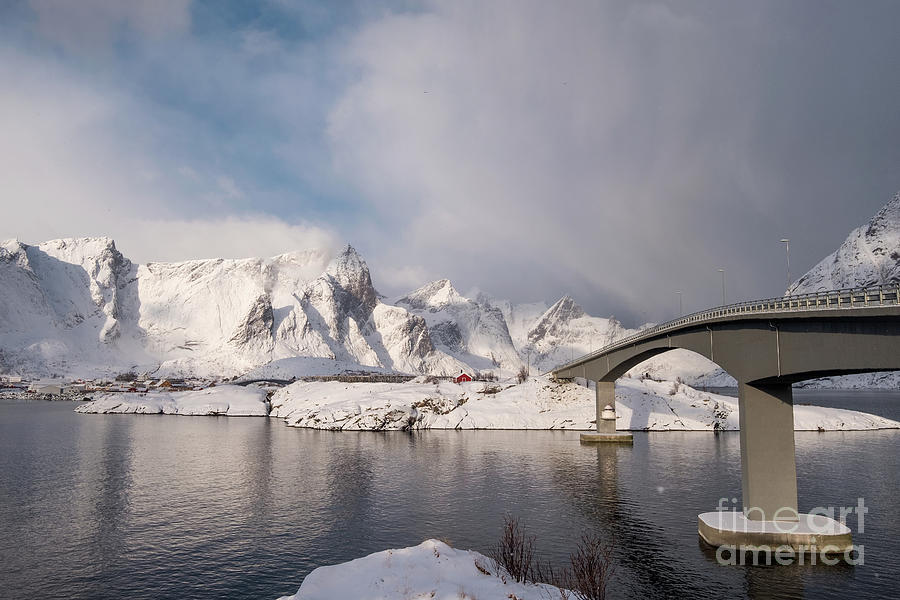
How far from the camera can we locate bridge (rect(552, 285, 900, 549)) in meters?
26.3

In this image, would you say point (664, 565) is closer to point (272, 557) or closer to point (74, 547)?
point (272, 557)

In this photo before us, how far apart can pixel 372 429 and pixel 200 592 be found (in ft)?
255

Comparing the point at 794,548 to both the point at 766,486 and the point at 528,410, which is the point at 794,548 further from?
the point at 528,410

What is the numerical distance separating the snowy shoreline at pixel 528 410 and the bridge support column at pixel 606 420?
11.7m

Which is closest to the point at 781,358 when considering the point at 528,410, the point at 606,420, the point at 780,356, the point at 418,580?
the point at 780,356

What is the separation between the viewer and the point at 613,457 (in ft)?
233

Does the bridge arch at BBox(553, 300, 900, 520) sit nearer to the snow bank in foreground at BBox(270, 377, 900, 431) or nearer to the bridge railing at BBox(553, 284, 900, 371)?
the bridge railing at BBox(553, 284, 900, 371)

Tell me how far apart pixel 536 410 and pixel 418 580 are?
92097 mm

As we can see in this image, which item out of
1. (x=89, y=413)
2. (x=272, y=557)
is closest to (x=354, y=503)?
(x=272, y=557)

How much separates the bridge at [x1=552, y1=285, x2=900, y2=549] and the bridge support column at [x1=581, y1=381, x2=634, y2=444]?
4345 cm

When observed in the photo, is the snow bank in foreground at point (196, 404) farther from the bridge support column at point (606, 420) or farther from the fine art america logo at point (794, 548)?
the fine art america logo at point (794, 548)

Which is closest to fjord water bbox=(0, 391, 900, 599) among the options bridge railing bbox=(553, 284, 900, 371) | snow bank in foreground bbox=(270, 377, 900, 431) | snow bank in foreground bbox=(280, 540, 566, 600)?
snow bank in foreground bbox=(280, 540, 566, 600)

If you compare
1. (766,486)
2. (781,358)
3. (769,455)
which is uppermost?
(781,358)

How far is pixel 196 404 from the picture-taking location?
486 feet
